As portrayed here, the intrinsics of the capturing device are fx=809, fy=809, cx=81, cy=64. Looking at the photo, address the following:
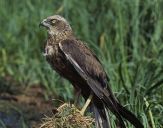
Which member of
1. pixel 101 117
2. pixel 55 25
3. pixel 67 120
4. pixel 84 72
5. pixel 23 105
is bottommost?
pixel 23 105

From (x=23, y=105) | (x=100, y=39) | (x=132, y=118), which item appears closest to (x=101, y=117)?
(x=132, y=118)

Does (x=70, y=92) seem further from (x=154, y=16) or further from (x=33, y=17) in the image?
(x=33, y=17)

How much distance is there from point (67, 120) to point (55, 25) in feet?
4.87

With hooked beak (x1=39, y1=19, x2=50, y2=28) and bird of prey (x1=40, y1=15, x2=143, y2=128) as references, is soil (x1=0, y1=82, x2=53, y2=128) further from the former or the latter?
bird of prey (x1=40, y1=15, x2=143, y2=128)

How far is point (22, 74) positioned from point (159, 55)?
1.90 m

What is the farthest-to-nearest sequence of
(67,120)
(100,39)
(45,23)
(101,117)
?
(100,39) → (45,23) → (101,117) → (67,120)

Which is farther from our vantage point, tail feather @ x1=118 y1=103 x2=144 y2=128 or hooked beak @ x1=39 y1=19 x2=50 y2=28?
hooked beak @ x1=39 y1=19 x2=50 y2=28

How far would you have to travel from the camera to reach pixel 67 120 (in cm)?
586

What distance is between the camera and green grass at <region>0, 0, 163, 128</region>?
793cm

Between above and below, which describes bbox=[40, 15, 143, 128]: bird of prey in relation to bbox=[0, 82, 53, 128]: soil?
above

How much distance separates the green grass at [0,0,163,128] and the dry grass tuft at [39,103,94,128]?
1382 millimetres

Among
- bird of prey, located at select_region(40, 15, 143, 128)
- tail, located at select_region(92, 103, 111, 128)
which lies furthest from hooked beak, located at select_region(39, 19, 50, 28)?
tail, located at select_region(92, 103, 111, 128)

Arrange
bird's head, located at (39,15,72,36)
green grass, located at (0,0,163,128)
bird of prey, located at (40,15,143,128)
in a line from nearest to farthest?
bird of prey, located at (40,15,143,128) < bird's head, located at (39,15,72,36) < green grass, located at (0,0,163,128)

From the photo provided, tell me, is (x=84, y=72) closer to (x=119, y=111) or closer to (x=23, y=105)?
(x=119, y=111)
